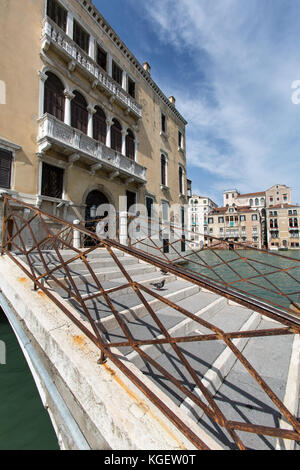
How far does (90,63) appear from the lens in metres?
9.89

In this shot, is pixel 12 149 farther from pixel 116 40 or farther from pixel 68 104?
pixel 116 40

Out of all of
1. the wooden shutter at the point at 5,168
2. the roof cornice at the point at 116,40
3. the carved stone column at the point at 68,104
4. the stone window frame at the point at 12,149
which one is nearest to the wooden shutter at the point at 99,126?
the carved stone column at the point at 68,104

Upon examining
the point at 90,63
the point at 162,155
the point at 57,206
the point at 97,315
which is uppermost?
the point at 90,63

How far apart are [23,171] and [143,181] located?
7.11 m

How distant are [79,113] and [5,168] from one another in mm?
4790

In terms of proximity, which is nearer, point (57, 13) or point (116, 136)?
point (57, 13)

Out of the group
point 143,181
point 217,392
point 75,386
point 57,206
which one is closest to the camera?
point 75,386

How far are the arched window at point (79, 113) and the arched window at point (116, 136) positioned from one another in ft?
6.66

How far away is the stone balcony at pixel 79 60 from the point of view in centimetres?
821

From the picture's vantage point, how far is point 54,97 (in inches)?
344
